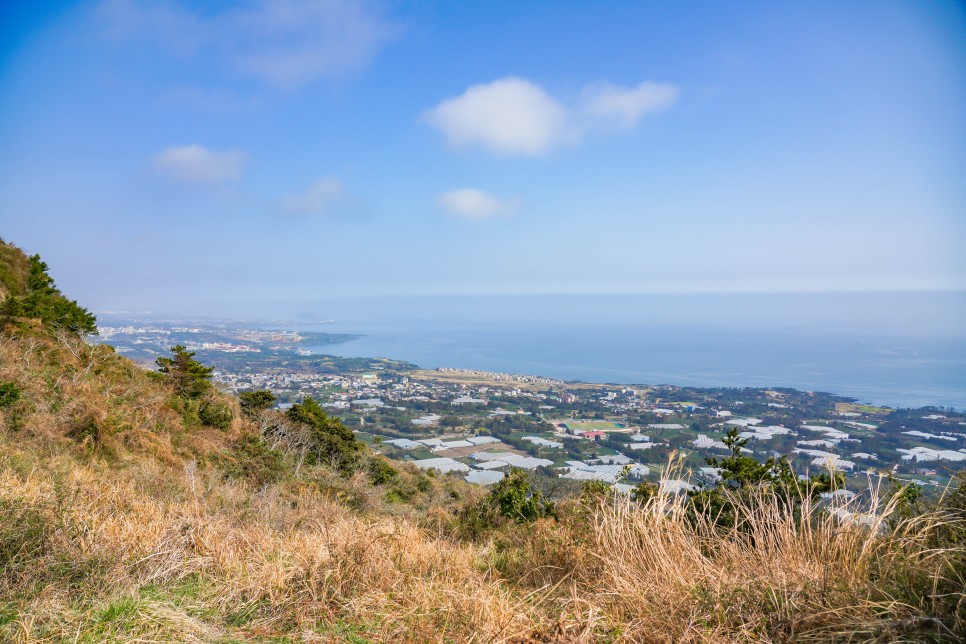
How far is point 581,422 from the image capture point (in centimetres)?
2883

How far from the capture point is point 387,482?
11.0m

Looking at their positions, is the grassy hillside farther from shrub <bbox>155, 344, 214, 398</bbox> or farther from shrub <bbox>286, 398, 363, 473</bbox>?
shrub <bbox>155, 344, 214, 398</bbox>

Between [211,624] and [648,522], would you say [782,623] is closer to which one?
[648,522]

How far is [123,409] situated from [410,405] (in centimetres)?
2630

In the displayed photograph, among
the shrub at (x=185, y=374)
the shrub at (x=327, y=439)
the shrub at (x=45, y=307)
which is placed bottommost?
the shrub at (x=327, y=439)

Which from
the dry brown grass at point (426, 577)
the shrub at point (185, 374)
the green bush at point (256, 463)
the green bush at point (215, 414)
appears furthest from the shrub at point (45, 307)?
the dry brown grass at point (426, 577)

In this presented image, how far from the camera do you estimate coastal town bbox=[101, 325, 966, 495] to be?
14.0m

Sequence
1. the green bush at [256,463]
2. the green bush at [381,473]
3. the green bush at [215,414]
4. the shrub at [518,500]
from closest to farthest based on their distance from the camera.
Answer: the shrub at [518,500] < the green bush at [256,463] < the green bush at [215,414] < the green bush at [381,473]

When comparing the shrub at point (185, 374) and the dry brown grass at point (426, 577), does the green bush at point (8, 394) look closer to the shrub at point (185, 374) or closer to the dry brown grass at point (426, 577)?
the dry brown grass at point (426, 577)

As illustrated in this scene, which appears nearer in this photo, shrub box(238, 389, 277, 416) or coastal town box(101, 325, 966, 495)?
shrub box(238, 389, 277, 416)

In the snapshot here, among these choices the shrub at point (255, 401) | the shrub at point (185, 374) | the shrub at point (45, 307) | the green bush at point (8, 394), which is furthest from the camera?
the shrub at point (255, 401)

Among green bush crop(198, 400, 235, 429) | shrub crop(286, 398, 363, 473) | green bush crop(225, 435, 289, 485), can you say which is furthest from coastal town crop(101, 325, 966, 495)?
green bush crop(225, 435, 289, 485)

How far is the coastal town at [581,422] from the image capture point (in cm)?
1398

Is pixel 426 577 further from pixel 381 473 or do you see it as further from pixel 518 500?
pixel 381 473
